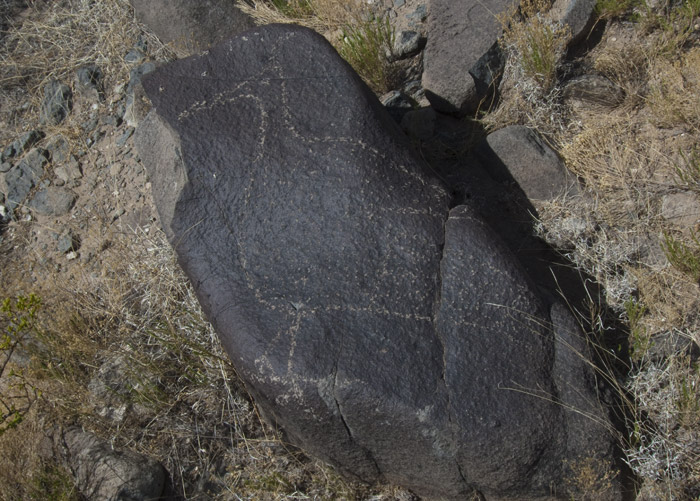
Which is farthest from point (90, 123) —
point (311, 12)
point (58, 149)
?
point (311, 12)

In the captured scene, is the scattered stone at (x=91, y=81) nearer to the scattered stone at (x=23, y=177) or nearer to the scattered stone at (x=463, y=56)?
the scattered stone at (x=23, y=177)

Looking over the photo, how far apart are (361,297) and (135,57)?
287 cm

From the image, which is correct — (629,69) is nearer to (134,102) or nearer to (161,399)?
(134,102)

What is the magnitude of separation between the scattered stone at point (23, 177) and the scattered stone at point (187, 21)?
45.6 inches

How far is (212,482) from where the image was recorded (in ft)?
9.68

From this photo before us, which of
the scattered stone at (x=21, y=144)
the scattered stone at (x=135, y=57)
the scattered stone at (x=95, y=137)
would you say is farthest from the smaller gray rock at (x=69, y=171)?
the scattered stone at (x=135, y=57)

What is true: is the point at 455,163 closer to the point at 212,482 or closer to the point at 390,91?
the point at 390,91

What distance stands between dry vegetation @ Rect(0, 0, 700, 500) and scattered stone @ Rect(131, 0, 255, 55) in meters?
0.88

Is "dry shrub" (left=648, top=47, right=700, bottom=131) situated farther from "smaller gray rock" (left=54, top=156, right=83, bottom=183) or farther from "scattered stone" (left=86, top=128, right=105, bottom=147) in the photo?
"smaller gray rock" (left=54, top=156, right=83, bottom=183)

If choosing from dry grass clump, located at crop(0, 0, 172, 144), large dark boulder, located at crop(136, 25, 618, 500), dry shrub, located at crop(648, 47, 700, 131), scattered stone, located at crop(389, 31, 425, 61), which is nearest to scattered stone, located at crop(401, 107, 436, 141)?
scattered stone, located at crop(389, 31, 425, 61)

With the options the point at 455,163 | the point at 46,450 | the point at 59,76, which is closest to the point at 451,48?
the point at 455,163

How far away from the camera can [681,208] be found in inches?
127

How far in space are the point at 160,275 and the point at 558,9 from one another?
111 inches

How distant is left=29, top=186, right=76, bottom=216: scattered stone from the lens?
13.5ft
